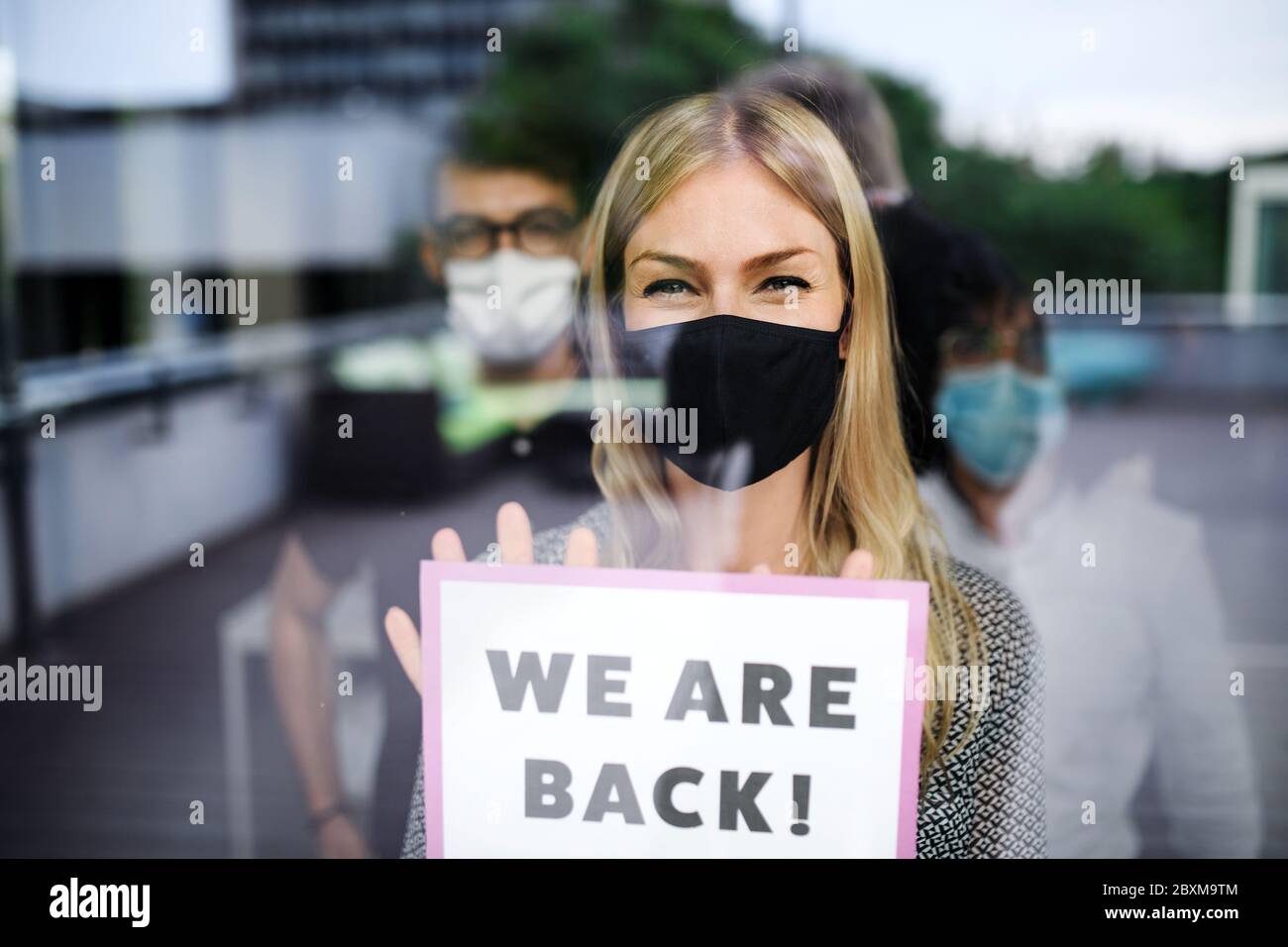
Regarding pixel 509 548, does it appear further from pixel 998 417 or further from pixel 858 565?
pixel 998 417

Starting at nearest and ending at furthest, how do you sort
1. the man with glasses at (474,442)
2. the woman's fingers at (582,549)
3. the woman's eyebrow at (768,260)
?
the woman's eyebrow at (768,260), the woman's fingers at (582,549), the man with glasses at (474,442)

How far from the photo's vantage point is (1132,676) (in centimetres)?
162

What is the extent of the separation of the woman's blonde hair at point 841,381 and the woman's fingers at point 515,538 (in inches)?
4.1

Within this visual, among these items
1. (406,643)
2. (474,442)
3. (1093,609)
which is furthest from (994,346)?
(406,643)

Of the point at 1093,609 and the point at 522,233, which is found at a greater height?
the point at 522,233

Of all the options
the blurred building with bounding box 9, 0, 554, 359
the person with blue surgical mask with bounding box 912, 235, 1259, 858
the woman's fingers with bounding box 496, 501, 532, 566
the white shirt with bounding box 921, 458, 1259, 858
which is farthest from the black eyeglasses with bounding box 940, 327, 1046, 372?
the blurred building with bounding box 9, 0, 554, 359

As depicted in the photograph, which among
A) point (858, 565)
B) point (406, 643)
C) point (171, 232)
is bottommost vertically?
point (406, 643)

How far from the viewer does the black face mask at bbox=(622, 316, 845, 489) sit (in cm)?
114

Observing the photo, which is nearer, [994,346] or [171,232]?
[994,346]

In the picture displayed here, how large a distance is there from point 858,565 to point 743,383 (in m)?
0.27

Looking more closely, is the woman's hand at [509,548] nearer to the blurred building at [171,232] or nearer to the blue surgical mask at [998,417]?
the blue surgical mask at [998,417]

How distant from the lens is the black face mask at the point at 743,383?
1.14 meters

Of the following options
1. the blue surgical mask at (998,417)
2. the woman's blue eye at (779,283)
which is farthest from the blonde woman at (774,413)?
the blue surgical mask at (998,417)
